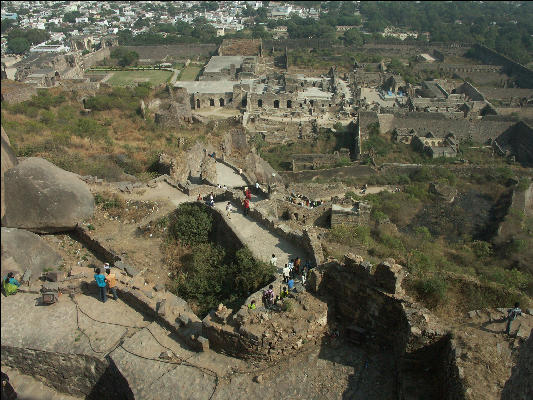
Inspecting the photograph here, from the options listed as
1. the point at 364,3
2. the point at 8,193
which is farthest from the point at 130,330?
the point at 364,3

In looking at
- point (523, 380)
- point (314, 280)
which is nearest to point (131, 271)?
point (314, 280)

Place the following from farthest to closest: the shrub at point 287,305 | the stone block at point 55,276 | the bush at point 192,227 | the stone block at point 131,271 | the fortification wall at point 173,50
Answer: the fortification wall at point 173,50 < the bush at point 192,227 < the stone block at point 131,271 < the stone block at point 55,276 < the shrub at point 287,305

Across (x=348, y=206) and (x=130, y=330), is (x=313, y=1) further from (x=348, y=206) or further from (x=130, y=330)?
(x=130, y=330)

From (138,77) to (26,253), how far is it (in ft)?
159

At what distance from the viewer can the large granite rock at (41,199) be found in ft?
38.0

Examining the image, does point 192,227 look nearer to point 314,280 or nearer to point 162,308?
point 162,308

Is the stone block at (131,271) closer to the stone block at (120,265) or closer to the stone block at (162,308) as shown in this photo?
the stone block at (120,265)

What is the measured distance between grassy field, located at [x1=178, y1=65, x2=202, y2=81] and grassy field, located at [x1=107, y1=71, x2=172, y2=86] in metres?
1.64

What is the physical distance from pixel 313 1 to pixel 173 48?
77725 mm

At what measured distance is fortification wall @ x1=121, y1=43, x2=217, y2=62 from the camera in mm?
68375

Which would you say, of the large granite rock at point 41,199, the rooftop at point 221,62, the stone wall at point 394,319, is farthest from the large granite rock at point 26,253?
the rooftop at point 221,62

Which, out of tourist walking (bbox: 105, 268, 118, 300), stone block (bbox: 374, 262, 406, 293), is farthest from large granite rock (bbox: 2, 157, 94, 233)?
stone block (bbox: 374, 262, 406, 293)

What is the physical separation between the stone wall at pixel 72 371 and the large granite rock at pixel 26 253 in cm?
210

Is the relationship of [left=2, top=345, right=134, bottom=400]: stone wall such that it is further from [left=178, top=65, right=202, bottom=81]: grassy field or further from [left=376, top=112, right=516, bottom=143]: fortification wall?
[left=178, top=65, right=202, bottom=81]: grassy field
